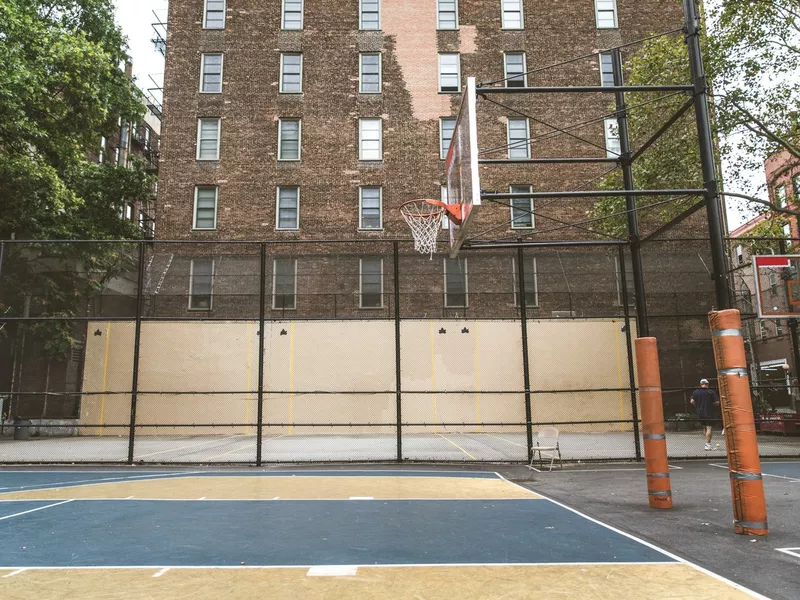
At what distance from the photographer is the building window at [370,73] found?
2702 centimetres

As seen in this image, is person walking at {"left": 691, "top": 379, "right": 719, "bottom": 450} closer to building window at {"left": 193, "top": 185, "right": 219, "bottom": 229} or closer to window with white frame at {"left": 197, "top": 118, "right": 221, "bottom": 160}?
building window at {"left": 193, "top": 185, "right": 219, "bottom": 229}

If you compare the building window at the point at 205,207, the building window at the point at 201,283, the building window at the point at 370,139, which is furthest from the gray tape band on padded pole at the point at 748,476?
the building window at the point at 205,207

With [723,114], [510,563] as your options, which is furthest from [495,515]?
[723,114]

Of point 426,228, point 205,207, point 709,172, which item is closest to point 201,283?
point 426,228

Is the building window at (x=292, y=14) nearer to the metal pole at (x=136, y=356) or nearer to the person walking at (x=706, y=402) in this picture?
the metal pole at (x=136, y=356)

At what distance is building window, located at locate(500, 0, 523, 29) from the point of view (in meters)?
27.7

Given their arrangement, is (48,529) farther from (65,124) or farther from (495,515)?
(65,124)

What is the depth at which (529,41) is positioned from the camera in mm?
27375

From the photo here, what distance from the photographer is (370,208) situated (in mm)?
26219

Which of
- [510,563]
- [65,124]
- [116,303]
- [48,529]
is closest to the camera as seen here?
[510,563]

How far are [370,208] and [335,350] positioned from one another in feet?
24.2

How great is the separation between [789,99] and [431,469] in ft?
43.4

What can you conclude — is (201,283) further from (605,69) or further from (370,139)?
(605,69)

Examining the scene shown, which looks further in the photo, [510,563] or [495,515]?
[495,515]
